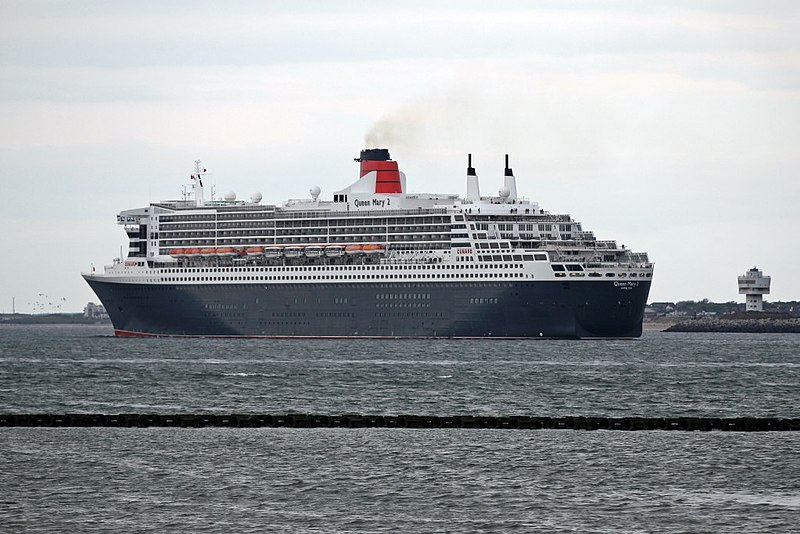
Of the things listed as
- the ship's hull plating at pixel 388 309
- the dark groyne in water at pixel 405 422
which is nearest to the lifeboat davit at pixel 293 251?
the ship's hull plating at pixel 388 309

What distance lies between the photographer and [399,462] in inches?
1582

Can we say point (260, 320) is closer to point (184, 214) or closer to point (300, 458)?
point (184, 214)

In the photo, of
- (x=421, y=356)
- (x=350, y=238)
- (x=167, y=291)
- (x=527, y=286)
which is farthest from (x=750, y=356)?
(x=167, y=291)

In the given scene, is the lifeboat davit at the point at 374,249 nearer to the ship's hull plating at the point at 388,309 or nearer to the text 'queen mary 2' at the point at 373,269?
the text 'queen mary 2' at the point at 373,269

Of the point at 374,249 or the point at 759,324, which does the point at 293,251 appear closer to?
the point at 374,249

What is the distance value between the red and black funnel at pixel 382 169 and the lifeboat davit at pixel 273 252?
9156 millimetres

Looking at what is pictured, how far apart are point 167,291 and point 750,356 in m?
45.6

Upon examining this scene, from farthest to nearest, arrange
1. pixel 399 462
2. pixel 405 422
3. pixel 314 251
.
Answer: pixel 314 251
pixel 405 422
pixel 399 462

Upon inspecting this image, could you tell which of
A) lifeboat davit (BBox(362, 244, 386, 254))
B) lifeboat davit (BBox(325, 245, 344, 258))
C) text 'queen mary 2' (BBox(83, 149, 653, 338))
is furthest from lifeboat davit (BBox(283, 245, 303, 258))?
lifeboat davit (BBox(362, 244, 386, 254))

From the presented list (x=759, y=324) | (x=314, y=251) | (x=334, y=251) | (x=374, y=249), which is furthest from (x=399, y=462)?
(x=759, y=324)

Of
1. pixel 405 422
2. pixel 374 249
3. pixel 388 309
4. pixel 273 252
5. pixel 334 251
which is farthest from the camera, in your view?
pixel 273 252

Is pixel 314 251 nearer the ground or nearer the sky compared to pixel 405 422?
nearer the sky

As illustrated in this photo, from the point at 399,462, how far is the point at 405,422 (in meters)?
6.61

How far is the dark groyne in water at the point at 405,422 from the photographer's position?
4644 cm
